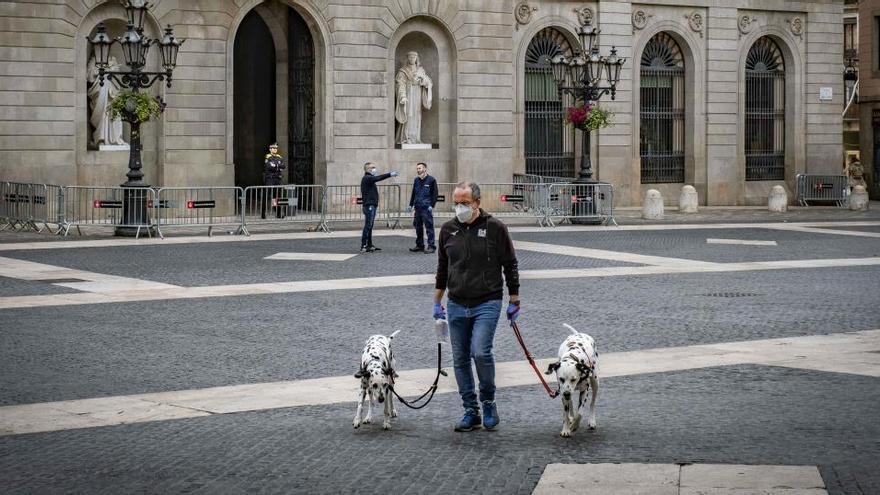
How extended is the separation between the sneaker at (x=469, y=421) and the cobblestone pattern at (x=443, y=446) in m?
0.13

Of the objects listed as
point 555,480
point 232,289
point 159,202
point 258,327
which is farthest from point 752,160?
point 555,480

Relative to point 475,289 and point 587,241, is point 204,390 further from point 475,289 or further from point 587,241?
point 587,241

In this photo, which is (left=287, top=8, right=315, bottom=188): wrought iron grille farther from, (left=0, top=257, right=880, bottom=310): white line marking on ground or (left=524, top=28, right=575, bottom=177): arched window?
(left=0, top=257, right=880, bottom=310): white line marking on ground

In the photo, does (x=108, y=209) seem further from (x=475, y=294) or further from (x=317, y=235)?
(x=475, y=294)

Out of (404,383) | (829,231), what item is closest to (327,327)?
(404,383)

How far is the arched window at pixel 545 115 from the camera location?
143ft

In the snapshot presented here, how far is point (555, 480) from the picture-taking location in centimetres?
957

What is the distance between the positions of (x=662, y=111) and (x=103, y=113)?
723 inches

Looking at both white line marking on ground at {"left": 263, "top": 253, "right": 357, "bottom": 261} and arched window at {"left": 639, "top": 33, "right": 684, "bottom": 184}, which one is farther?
arched window at {"left": 639, "top": 33, "right": 684, "bottom": 184}

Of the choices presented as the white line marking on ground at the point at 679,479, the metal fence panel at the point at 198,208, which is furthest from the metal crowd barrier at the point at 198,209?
the white line marking on ground at the point at 679,479

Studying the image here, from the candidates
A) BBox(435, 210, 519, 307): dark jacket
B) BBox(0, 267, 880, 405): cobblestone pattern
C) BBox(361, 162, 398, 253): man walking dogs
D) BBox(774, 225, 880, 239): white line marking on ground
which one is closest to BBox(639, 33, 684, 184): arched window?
BBox(774, 225, 880, 239): white line marking on ground

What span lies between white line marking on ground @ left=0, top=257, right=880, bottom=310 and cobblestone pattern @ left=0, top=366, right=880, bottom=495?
846 centimetres

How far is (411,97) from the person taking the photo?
40.9 metres

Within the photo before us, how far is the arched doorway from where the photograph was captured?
140 feet
